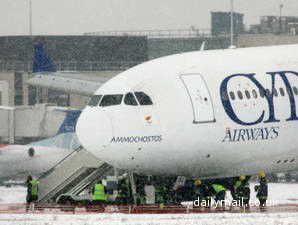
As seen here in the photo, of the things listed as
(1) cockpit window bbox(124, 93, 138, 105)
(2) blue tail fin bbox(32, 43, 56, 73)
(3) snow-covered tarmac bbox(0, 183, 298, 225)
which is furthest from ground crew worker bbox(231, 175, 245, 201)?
(2) blue tail fin bbox(32, 43, 56, 73)

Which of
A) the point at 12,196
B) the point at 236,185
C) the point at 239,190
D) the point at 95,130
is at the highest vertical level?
the point at 95,130

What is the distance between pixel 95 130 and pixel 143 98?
1709mm

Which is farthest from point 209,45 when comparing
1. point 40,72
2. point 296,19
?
point 40,72

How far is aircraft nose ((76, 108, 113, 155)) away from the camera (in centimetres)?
3347

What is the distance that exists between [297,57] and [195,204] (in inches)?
228

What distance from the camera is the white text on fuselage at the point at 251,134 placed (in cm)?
3475

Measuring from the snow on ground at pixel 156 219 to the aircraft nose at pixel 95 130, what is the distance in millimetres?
2461

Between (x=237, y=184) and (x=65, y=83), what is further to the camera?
(x=65, y=83)

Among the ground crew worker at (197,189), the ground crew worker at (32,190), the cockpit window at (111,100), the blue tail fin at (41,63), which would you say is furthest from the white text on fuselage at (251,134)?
the blue tail fin at (41,63)

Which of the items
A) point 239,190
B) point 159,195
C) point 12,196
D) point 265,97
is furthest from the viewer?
point 12,196

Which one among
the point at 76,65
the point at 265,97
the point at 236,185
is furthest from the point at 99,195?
the point at 76,65

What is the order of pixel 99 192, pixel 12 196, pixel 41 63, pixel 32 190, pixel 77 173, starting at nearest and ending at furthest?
pixel 99 192, pixel 77 173, pixel 32 190, pixel 12 196, pixel 41 63

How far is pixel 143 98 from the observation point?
3388cm

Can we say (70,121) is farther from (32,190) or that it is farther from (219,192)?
(219,192)
